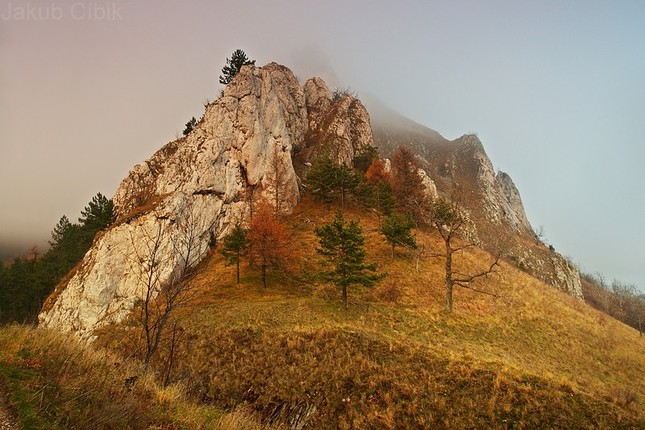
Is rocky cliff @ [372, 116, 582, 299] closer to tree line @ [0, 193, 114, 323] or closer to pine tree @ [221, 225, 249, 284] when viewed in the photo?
pine tree @ [221, 225, 249, 284]

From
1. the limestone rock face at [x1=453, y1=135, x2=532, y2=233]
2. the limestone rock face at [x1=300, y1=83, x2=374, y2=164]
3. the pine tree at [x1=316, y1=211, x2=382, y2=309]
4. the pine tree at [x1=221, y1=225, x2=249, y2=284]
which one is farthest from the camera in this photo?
the limestone rock face at [x1=453, y1=135, x2=532, y2=233]

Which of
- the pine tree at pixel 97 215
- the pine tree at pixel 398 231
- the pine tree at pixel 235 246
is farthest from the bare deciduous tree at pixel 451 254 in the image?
the pine tree at pixel 97 215

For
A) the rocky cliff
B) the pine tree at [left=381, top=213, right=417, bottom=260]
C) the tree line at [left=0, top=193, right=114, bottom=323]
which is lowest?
the tree line at [left=0, top=193, right=114, bottom=323]

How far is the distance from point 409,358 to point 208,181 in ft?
155

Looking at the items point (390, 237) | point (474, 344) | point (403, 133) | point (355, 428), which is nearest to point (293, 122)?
point (390, 237)

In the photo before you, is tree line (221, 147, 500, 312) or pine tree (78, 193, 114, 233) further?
pine tree (78, 193, 114, 233)

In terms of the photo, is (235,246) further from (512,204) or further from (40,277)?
(512,204)

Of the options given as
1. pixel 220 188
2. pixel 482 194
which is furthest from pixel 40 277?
pixel 482 194

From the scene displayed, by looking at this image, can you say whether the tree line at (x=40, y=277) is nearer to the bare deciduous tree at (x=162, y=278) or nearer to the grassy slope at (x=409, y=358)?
the bare deciduous tree at (x=162, y=278)

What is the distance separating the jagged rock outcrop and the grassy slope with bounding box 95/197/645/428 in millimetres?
13309

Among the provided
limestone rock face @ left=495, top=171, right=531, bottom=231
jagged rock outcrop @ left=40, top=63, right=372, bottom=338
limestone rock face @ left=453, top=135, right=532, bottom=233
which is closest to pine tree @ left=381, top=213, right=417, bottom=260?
jagged rock outcrop @ left=40, top=63, right=372, bottom=338

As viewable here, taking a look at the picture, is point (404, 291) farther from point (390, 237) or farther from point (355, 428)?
point (355, 428)

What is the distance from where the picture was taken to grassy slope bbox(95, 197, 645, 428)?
43.2 ft

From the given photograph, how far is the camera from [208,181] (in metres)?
55.1
